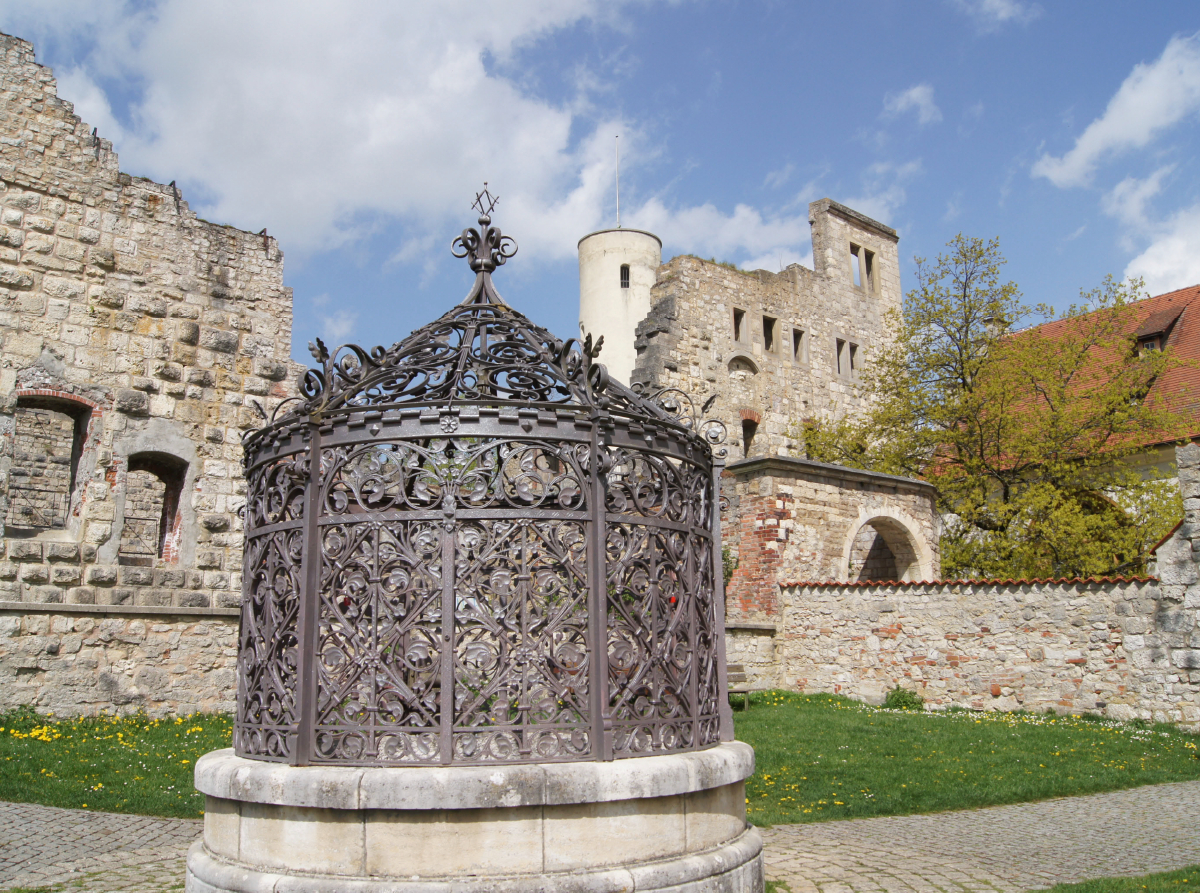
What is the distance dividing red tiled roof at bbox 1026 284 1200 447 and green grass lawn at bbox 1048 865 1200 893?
16541mm

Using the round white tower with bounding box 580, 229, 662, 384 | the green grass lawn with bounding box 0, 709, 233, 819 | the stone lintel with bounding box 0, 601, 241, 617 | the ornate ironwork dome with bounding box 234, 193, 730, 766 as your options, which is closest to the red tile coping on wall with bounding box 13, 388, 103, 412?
the stone lintel with bounding box 0, 601, 241, 617

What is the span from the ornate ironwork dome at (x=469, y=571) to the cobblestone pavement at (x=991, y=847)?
1.55 m

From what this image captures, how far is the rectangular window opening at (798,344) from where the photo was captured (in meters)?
25.1

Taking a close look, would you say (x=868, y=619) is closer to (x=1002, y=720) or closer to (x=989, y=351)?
(x=1002, y=720)

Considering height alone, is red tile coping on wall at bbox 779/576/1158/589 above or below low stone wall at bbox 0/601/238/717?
above

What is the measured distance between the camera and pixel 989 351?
20062mm

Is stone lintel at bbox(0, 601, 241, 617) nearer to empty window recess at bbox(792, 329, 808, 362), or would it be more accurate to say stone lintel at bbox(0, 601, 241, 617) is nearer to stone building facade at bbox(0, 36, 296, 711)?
stone building facade at bbox(0, 36, 296, 711)

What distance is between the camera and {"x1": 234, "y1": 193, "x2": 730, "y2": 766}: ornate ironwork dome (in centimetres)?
385

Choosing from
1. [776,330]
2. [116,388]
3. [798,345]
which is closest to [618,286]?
[776,330]

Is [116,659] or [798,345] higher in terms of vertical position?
[798,345]

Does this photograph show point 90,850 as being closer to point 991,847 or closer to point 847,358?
point 991,847

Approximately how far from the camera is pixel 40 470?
15078mm

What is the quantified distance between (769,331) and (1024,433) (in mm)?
7729

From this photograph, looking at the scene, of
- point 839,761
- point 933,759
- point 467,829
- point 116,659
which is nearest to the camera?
point 467,829
